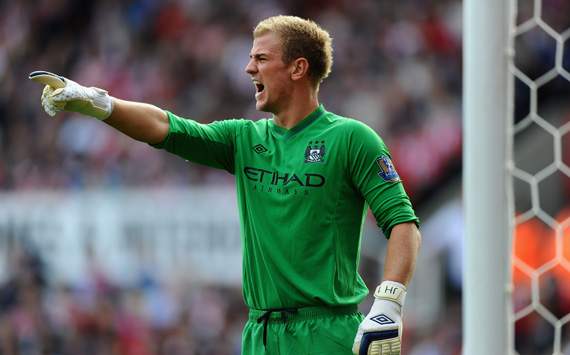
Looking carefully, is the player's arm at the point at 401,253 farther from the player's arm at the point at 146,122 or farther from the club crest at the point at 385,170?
the player's arm at the point at 146,122

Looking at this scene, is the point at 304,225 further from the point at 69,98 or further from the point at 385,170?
the point at 69,98

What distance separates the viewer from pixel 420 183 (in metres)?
10.4

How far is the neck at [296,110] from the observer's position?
13.7 feet

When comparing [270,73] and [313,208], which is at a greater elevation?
[270,73]

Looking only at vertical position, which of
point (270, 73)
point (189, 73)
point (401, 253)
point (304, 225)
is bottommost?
point (401, 253)

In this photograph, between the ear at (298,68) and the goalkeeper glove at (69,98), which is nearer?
the goalkeeper glove at (69,98)

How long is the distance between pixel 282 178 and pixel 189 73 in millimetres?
8866

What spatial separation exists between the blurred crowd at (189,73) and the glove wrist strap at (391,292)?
6.59m

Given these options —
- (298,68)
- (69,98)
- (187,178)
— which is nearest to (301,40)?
(298,68)

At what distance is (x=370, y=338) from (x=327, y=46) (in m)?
1.12

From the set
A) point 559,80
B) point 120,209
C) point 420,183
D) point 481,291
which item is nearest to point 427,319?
point 420,183

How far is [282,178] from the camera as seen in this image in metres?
4.05

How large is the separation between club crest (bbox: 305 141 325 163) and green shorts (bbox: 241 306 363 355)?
0.50 m

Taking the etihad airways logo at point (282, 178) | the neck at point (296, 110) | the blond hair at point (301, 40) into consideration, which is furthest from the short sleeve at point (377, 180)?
the blond hair at point (301, 40)
